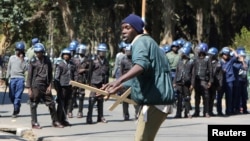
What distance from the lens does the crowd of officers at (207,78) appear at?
17344 millimetres

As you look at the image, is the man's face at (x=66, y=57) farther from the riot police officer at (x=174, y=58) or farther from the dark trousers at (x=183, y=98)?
the riot police officer at (x=174, y=58)

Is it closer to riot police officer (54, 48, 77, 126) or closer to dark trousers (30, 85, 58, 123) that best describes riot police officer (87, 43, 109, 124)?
riot police officer (54, 48, 77, 126)

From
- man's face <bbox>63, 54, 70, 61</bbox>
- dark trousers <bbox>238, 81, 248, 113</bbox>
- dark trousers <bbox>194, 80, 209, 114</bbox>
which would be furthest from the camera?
dark trousers <bbox>238, 81, 248, 113</bbox>

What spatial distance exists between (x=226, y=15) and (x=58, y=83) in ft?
115

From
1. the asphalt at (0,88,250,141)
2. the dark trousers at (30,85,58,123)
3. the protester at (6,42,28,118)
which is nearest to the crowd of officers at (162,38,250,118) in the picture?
the asphalt at (0,88,250,141)

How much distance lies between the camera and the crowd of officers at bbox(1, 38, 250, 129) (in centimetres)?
1428

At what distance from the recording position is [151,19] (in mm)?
48719

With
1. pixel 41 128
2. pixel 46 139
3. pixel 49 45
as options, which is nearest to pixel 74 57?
pixel 41 128

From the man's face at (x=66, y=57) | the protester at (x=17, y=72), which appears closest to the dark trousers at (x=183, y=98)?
the man's face at (x=66, y=57)

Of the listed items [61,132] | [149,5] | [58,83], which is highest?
[149,5]

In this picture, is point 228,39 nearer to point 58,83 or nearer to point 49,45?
point 49,45

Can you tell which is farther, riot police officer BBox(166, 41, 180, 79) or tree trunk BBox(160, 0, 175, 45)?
tree trunk BBox(160, 0, 175, 45)

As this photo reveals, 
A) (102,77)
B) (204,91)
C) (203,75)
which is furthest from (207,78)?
(102,77)

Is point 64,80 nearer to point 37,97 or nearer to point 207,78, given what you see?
point 37,97
